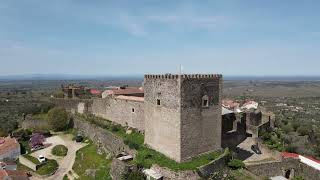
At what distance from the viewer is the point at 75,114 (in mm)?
40812

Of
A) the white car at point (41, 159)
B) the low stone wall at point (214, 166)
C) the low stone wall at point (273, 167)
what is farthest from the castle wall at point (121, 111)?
the low stone wall at point (273, 167)

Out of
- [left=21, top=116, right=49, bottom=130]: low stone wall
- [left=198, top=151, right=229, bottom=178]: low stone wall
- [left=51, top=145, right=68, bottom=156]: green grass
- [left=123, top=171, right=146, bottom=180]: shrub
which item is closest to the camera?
[left=198, top=151, right=229, bottom=178]: low stone wall

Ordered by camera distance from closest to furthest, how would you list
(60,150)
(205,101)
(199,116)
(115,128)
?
(199,116) → (205,101) → (115,128) → (60,150)

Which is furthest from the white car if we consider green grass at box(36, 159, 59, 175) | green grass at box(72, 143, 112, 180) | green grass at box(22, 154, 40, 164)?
green grass at box(72, 143, 112, 180)

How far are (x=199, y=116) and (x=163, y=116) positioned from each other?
2334 millimetres

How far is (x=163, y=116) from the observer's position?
79.9 ft

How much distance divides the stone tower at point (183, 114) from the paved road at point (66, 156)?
9109mm

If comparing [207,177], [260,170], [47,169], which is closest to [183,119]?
[207,177]

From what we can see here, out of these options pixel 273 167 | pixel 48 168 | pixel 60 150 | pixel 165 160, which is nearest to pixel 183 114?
pixel 165 160

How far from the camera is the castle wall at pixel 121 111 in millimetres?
31172

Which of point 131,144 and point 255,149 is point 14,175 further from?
point 255,149

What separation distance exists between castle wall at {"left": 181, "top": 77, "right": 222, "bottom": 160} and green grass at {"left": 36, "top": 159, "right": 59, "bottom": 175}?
13357mm

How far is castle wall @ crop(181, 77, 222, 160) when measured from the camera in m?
23.2

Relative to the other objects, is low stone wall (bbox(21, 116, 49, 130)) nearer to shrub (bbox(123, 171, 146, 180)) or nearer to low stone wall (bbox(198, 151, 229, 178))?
shrub (bbox(123, 171, 146, 180))
